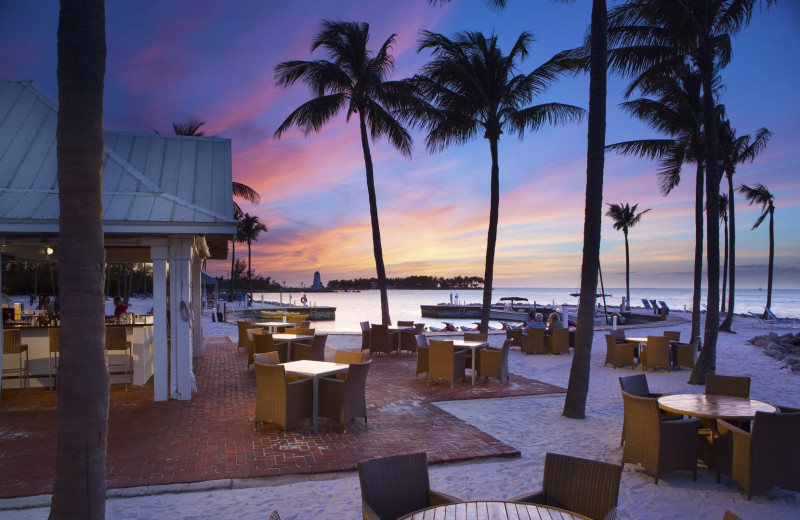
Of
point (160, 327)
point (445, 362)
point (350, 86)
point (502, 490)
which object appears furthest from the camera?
point (350, 86)

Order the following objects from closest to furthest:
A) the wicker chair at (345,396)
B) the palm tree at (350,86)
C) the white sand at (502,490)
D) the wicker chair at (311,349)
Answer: the white sand at (502,490) → the wicker chair at (345,396) → the wicker chair at (311,349) → the palm tree at (350,86)

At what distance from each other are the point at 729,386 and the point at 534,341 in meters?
8.21

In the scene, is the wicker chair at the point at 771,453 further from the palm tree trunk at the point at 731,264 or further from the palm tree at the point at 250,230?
the palm tree at the point at 250,230

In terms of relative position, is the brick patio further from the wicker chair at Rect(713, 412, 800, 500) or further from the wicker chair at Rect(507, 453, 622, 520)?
the wicker chair at Rect(507, 453, 622, 520)

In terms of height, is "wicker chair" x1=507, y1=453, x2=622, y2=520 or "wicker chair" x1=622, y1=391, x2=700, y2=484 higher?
"wicker chair" x1=507, y1=453, x2=622, y2=520

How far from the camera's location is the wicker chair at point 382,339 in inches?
519

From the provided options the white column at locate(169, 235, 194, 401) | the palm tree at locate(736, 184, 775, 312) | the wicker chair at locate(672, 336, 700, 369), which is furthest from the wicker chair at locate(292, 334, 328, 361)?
the palm tree at locate(736, 184, 775, 312)

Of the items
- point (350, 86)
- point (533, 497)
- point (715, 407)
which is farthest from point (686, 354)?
point (350, 86)

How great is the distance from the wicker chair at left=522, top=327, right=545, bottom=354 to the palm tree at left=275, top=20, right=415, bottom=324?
4.01 meters

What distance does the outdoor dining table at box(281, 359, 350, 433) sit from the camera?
6.20m

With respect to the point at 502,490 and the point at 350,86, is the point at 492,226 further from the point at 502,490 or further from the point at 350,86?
the point at 502,490

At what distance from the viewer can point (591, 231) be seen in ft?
23.1

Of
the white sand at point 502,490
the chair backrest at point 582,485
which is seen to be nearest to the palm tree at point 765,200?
the white sand at point 502,490

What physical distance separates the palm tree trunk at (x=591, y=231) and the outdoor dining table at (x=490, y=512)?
4.87 metres
